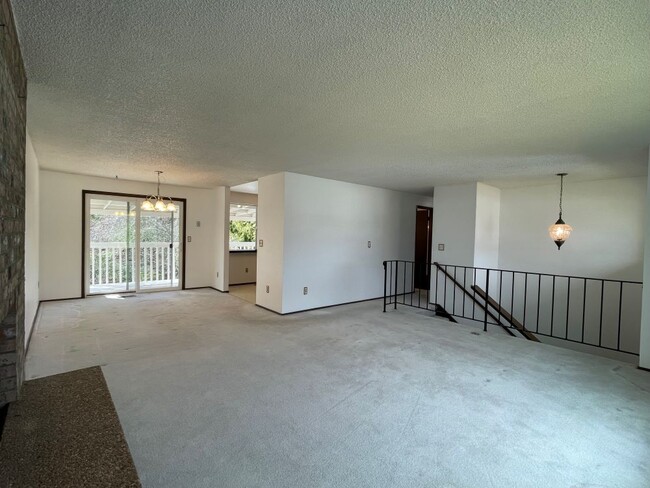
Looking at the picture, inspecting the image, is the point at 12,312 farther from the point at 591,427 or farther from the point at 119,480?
the point at 591,427

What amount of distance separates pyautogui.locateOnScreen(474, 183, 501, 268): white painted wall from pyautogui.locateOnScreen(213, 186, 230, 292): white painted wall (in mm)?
5399

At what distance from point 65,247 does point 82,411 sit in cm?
515

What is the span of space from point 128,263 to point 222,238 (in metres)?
2.04

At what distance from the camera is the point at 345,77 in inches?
83.0

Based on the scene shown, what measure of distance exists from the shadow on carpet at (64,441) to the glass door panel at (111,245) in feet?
15.0

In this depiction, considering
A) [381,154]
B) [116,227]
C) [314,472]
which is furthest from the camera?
[116,227]

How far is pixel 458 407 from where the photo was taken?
8.61 feet

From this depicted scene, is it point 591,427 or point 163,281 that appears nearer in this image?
point 591,427

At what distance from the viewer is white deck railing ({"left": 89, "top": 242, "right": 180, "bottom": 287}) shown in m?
6.63

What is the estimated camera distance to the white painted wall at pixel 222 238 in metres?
7.49

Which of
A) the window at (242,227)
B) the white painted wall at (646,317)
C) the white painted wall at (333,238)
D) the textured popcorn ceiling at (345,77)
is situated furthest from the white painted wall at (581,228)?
the window at (242,227)

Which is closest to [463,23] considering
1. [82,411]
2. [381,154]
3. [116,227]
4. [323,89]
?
[323,89]

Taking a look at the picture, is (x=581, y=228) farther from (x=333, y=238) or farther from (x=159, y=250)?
(x=159, y=250)

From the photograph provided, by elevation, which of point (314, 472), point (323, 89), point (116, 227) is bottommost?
point (314, 472)
